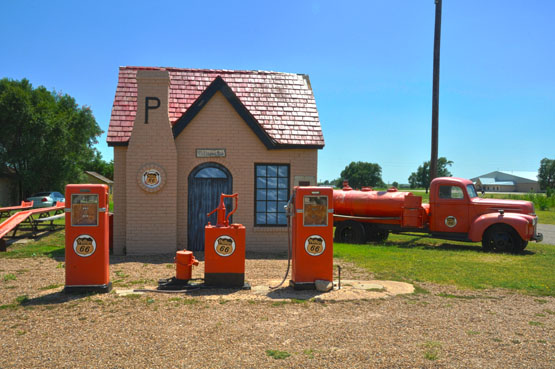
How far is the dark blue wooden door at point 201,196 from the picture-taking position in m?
12.5

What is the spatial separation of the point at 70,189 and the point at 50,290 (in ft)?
5.90

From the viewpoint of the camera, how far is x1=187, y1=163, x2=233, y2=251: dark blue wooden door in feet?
40.9

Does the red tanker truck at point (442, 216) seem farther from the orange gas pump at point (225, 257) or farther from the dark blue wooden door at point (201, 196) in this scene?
the orange gas pump at point (225, 257)

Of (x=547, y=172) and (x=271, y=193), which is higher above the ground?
(x=547, y=172)

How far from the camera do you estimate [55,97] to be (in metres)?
44.6

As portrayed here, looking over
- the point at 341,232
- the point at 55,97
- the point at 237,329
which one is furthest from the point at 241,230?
the point at 55,97

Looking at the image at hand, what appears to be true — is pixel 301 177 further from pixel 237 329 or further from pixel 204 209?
pixel 237 329

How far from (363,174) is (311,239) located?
80.6 metres

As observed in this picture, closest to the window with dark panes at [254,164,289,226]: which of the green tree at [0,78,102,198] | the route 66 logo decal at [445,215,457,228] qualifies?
the route 66 logo decal at [445,215,457,228]

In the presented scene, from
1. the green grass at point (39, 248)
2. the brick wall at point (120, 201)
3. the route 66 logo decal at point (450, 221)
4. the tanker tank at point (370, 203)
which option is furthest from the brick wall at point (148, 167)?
the route 66 logo decal at point (450, 221)

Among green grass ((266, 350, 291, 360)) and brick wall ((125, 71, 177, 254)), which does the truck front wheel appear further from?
green grass ((266, 350, 291, 360))

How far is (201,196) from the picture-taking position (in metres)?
12.5

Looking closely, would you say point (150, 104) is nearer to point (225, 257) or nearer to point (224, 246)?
point (224, 246)

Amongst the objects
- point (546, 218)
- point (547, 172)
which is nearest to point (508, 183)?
point (547, 172)
